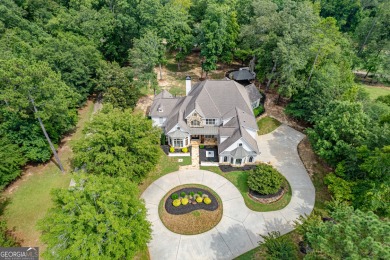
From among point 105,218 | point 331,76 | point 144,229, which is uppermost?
point 331,76

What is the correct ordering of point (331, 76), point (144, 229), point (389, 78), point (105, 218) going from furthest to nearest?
point (389, 78) → point (331, 76) → point (144, 229) → point (105, 218)

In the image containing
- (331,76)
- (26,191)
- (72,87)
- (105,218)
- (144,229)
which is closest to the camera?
(105,218)

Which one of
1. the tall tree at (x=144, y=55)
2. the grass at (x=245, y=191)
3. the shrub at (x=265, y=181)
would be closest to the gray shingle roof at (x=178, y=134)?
the grass at (x=245, y=191)

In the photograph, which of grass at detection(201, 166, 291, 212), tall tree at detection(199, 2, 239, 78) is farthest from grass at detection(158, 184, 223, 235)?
tall tree at detection(199, 2, 239, 78)

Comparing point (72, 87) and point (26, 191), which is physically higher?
point (72, 87)

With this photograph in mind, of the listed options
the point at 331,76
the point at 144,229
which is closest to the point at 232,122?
the point at 331,76

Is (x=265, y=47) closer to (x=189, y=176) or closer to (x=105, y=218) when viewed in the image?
(x=189, y=176)

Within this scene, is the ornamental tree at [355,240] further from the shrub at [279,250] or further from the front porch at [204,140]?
the front porch at [204,140]

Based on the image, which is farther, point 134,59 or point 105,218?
point 134,59
